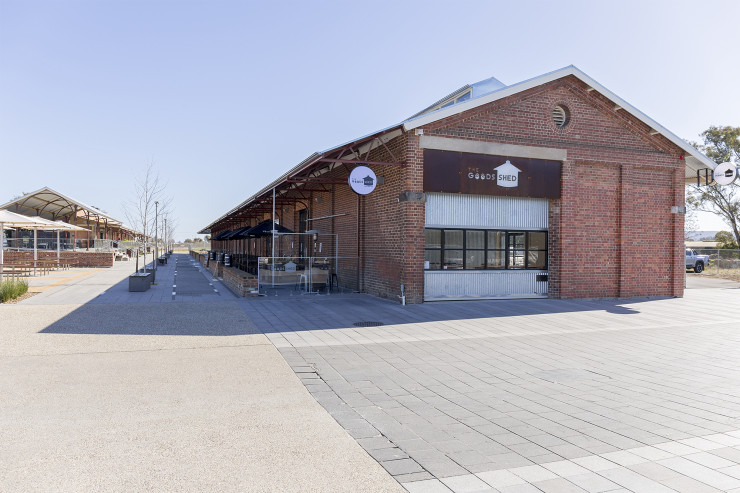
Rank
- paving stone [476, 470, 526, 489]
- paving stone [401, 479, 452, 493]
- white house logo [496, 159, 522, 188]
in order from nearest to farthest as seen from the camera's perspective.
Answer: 1. paving stone [401, 479, 452, 493]
2. paving stone [476, 470, 526, 489]
3. white house logo [496, 159, 522, 188]

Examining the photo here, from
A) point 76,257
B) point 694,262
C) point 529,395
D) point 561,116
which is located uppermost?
point 561,116

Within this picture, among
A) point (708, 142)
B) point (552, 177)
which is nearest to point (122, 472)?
point (552, 177)

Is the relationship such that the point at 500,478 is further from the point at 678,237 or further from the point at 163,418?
the point at 678,237

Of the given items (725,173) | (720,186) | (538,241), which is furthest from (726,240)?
(538,241)

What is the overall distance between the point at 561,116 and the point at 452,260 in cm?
591

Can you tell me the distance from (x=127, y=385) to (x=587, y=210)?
46.5 feet

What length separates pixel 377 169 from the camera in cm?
1565

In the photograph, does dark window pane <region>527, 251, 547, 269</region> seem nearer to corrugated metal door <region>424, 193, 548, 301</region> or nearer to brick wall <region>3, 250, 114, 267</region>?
corrugated metal door <region>424, 193, 548, 301</region>

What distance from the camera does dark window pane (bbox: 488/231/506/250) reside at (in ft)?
50.3

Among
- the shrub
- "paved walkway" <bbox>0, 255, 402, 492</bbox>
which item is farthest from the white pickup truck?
the shrub

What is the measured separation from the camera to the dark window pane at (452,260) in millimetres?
14859

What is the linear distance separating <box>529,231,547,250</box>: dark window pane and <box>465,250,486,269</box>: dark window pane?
1782mm

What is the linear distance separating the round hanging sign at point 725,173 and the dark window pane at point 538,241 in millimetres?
6188

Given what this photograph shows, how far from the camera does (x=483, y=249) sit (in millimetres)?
15242
